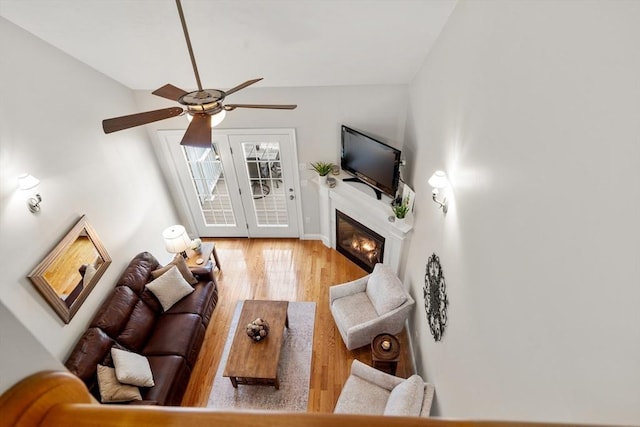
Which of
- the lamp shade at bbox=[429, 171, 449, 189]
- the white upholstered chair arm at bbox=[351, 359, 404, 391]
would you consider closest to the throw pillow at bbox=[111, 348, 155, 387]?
the white upholstered chair arm at bbox=[351, 359, 404, 391]

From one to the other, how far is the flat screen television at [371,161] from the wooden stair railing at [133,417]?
347 cm

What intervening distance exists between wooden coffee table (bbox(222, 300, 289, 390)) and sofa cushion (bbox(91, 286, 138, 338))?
1.16m

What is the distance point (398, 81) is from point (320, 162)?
148 centimetres

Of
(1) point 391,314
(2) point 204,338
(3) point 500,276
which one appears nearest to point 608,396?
(3) point 500,276

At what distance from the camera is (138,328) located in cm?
340

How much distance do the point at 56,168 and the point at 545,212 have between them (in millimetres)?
3856

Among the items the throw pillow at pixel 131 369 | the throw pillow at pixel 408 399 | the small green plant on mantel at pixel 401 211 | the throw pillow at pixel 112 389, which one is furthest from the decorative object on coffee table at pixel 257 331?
the small green plant on mantel at pixel 401 211

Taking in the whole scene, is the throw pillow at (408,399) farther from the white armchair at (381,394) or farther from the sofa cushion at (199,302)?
the sofa cushion at (199,302)

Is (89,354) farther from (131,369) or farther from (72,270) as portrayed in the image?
(72,270)

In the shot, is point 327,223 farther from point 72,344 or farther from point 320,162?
point 72,344

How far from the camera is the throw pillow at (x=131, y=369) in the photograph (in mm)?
2854

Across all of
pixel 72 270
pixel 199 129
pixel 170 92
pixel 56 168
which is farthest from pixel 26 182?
pixel 199 129

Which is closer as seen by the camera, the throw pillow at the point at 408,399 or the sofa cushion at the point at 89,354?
the throw pillow at the point at 408,399

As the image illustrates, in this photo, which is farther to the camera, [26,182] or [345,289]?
[345,289]
